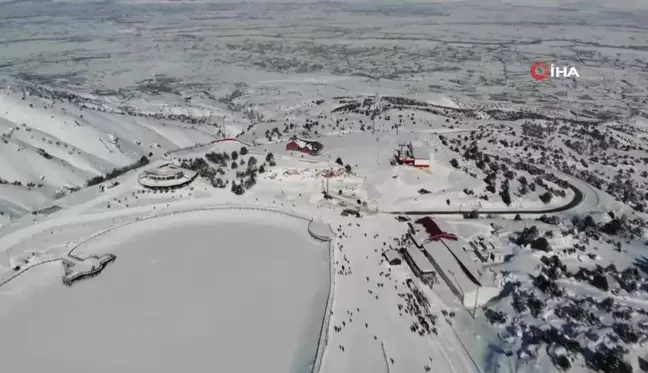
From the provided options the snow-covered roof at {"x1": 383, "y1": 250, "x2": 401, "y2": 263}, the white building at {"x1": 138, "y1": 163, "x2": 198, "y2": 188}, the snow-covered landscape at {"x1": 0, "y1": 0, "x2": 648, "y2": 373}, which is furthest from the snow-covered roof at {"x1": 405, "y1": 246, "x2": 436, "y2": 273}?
the white building at {"x1": 138, "y1": 163, "x2": 198, "y2": 188}

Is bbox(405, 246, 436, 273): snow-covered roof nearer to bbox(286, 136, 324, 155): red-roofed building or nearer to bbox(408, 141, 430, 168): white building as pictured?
bbox(408, 141, 430, 168): white building

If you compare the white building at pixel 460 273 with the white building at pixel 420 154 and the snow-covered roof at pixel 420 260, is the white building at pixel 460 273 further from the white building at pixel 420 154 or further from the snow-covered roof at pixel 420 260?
the white building at pixel 420 154

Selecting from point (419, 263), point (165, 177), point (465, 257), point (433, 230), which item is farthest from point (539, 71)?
point (419, 263)

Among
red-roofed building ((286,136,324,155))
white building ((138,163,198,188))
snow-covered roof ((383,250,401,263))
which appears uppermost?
red-roofed building ((286,136,324,155))

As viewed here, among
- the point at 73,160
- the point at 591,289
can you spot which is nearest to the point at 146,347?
the point at 591,289

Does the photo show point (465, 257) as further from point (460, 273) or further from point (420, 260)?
point (420, 260)
